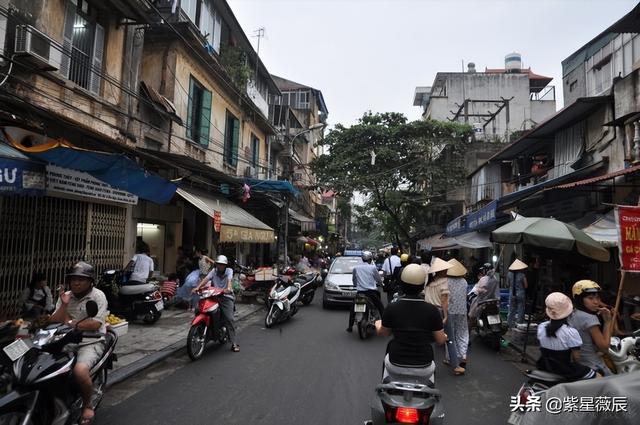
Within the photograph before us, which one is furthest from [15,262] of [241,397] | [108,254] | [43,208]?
[241,397]

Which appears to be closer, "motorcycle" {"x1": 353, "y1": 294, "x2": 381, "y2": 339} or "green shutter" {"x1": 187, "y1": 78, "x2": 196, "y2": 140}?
"motorcycle" {"x1": 353, "y1": 294, "x2": 381, "y2": 339}

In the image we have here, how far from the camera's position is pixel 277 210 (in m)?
20.0

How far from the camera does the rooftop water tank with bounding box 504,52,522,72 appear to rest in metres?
35.1

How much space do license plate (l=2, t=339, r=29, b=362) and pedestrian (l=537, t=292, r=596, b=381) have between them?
4.34m

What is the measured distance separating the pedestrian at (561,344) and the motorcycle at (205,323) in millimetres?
4624

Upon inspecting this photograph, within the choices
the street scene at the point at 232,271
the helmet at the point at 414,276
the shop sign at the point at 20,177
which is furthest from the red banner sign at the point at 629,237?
→ the shop sign at the point at 20,177

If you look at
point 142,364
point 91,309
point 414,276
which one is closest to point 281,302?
point 142,364

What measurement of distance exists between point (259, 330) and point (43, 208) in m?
4.87

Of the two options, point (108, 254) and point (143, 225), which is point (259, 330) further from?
point (143, 225)

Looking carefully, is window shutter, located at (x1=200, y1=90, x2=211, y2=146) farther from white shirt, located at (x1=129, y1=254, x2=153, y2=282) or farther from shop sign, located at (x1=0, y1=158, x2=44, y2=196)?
shop sign, located at (x1=0, y1=158, x2=44, y2=196)

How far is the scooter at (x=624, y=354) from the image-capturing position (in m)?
3.88

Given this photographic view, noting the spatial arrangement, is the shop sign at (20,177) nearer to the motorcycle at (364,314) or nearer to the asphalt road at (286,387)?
the asphalt road at (286,387)

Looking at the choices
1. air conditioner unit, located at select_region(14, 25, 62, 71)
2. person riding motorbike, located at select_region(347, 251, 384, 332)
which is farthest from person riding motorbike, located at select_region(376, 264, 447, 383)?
air conditioner unit, located at select_region(14, 25, 62, 71)

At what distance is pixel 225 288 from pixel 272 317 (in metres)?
2.30
